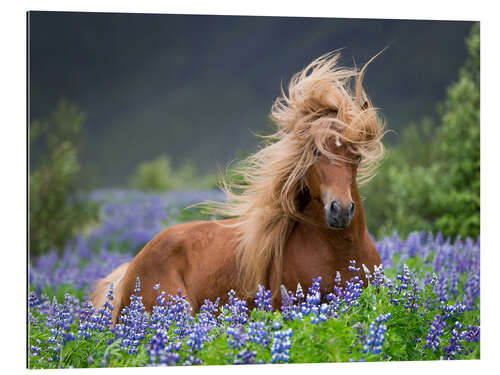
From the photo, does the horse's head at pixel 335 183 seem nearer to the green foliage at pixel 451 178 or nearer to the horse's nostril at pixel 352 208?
the horse's nostril at pixel 352 208

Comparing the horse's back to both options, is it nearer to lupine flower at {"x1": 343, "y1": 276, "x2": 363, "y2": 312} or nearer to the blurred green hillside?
the blurred green hillside

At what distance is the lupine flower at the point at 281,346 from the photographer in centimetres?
299

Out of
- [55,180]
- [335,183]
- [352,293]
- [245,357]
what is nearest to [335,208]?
[335,183]

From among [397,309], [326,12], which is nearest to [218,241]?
[397,309]

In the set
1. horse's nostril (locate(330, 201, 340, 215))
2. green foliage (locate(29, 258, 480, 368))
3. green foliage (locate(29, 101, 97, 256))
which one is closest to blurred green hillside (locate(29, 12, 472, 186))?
green foliage (locate(29, 101, 97, 256))

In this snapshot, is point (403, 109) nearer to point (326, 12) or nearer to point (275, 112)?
point (326, 12)

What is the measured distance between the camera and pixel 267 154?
3.80 metres

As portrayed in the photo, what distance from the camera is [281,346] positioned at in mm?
3043

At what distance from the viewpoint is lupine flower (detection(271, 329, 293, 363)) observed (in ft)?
9.80

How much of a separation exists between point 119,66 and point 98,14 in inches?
35.8

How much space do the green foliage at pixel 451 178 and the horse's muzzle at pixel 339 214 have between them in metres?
0.96

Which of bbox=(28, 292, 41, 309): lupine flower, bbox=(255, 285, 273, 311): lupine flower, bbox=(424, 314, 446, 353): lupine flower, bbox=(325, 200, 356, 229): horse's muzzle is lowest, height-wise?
bbox=(424, 314, 446, 353): lupine flower

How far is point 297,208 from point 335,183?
408 mm

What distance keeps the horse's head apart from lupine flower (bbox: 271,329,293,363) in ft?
2.33
